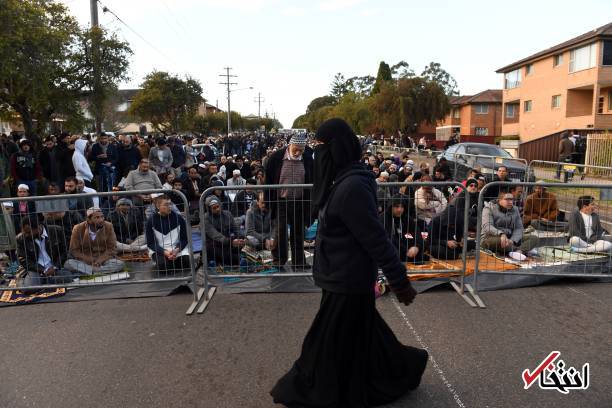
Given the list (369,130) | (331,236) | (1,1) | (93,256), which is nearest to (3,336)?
(93,256)

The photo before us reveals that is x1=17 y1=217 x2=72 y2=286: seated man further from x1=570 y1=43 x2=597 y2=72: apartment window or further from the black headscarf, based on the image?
x1=570 y1=43 x2=597 y2=72: apartment window

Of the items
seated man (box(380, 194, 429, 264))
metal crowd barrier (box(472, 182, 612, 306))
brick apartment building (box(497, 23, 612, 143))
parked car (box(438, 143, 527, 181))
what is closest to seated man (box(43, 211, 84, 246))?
seated man (box(380, 194, 429, 264))

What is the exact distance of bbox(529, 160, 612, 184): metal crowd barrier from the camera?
12.9 m

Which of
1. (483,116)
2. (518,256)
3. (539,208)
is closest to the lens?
(518,256)

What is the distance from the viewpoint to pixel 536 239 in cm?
669

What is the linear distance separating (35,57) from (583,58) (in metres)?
35.6

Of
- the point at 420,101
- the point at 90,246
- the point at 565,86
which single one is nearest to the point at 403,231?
the point at 90,246

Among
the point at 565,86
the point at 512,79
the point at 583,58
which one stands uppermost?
the point at 512,79

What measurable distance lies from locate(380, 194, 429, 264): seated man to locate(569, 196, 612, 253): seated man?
2.17 meters

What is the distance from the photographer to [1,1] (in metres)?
11.9

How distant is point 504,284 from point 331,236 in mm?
3700

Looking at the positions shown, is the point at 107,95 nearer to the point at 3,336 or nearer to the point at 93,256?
the point at 93,256

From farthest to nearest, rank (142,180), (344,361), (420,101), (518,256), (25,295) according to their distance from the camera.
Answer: (420,101) < (142,180) < (518,256) < (25,295) < (344,361)

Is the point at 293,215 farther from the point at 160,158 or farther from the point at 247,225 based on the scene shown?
the point at 160,158
